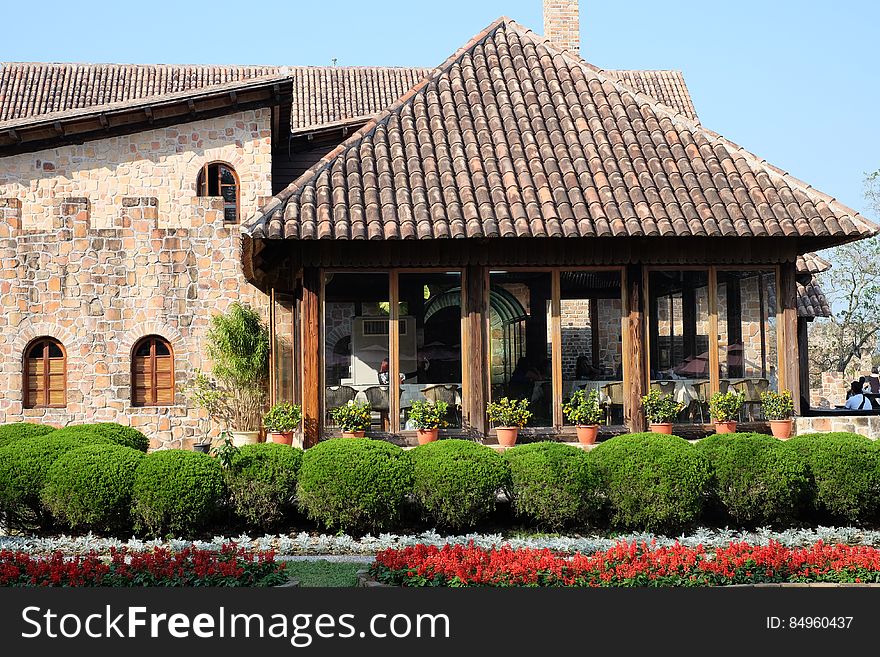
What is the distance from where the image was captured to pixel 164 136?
63.7 feet

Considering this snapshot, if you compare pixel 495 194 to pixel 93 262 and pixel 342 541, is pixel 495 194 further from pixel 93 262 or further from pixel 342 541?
pixel 93 262

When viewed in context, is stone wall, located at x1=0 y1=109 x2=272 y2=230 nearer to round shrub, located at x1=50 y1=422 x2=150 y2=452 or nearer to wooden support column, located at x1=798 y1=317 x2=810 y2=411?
round shrub, located at x1=50 y1=422 x2=150 y2=452

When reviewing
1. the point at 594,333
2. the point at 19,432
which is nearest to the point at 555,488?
the point at 594,333

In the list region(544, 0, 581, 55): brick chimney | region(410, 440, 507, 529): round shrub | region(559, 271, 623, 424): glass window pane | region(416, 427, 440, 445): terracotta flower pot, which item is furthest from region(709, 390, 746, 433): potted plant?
region(544, 0, 581, 55): brick chimney

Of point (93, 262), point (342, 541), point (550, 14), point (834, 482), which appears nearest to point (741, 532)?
point (834, 482)

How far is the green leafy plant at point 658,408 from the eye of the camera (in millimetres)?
13156

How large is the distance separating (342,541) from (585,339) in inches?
223

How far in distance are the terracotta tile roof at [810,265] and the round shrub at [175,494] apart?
12.1 m

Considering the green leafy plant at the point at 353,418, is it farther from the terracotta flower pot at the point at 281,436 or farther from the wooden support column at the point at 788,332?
the wooden support column at the point at 788,332

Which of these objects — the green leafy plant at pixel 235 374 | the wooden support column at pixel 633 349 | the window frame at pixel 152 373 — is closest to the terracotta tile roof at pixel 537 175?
the wooden support column at pixel 633 349

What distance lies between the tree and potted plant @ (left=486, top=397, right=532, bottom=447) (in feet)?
89.7

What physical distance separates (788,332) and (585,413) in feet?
10.2

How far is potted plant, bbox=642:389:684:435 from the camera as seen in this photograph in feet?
43.1

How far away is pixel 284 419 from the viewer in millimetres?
13148
